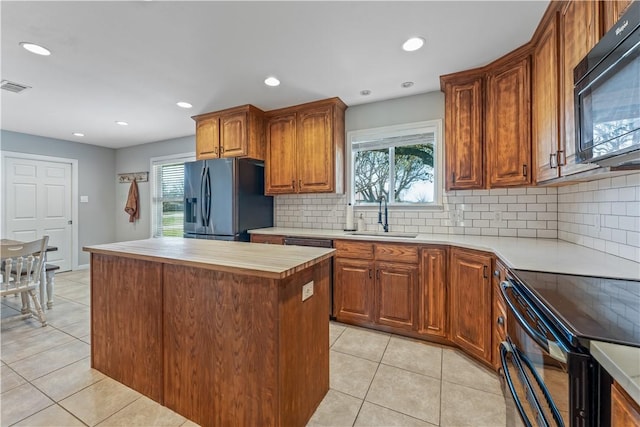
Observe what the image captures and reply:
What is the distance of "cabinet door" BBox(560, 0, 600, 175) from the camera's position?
1391 millimetres

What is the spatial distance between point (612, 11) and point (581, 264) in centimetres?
121

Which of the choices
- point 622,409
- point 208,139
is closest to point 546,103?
point 622,409

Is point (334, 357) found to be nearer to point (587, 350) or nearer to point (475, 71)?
point (587, 350)

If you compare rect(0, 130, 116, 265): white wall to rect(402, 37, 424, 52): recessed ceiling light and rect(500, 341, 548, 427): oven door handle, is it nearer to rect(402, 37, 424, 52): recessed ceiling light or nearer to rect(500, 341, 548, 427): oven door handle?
rect(402, 37, 424, 52): recessed ceiling light

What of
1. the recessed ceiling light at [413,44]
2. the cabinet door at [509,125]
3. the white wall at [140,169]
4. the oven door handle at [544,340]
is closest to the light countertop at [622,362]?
the oven door handle at [544,340]

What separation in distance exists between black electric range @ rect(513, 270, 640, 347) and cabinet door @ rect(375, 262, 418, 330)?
3.94ft

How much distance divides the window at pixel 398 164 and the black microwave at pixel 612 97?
168 centimetres

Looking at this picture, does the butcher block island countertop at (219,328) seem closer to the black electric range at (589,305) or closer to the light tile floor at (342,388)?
the light tile floor at (342,388)

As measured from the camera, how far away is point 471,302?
215cm

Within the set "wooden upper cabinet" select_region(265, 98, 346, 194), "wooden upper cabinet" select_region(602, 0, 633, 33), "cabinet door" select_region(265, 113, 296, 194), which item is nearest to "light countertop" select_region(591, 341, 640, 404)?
"wooden upper cabinet" select_region(602, 0, 633, 33)

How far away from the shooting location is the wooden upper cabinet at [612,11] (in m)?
1.15

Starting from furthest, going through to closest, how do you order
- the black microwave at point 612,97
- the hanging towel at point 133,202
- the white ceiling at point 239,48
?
the hanging towel at point 133,202
the white ceiling at point 239,48
the black microwave at point 612,97

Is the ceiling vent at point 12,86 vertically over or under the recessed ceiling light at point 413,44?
over

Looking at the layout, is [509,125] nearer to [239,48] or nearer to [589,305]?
[589,305]
